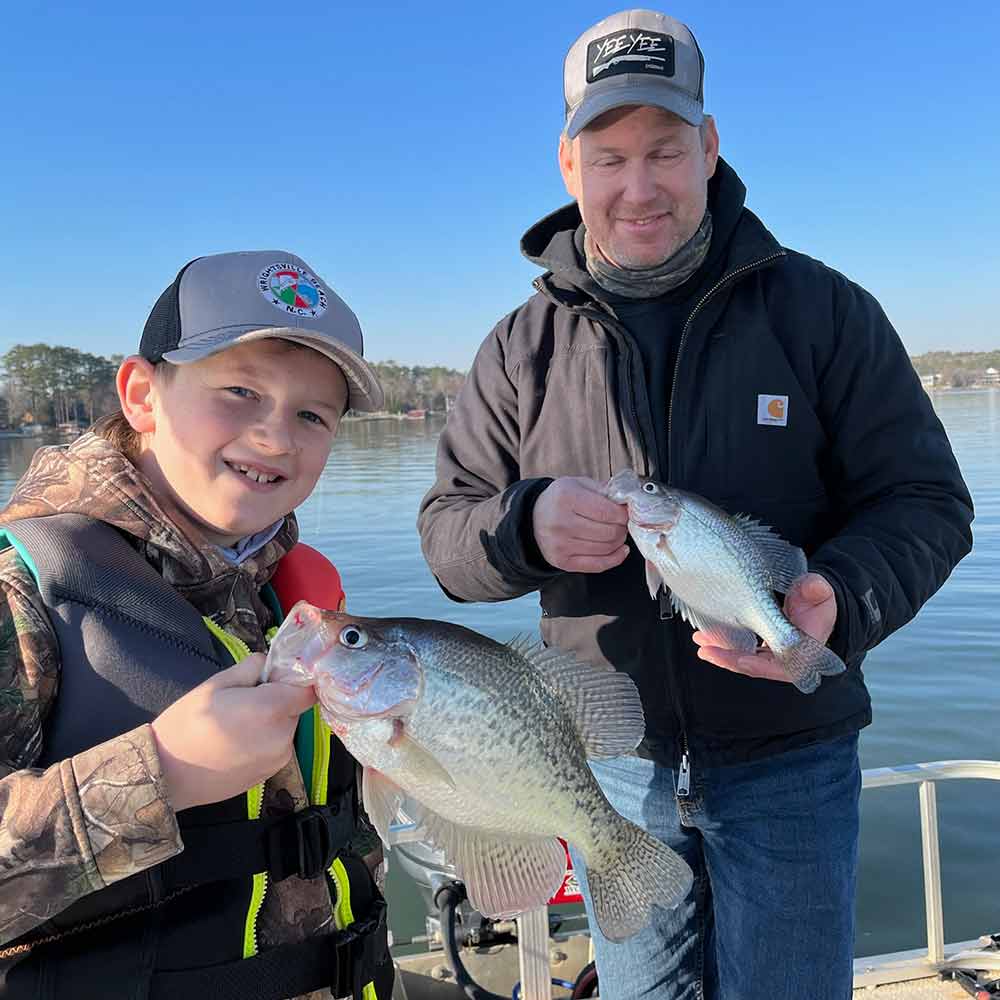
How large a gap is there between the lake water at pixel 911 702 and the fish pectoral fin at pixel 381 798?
6658 millimetres

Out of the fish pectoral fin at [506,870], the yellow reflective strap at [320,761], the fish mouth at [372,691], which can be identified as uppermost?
the fish mouth at [372,691]

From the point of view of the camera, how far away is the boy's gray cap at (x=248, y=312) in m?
2.22

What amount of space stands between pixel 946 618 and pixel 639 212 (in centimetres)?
1633

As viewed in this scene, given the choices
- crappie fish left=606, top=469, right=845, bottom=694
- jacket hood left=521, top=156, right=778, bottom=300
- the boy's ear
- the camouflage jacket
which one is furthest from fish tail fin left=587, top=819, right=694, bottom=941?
jacket hood left=521, top=156, right=778, bottom=300

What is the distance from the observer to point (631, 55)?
9.29ft

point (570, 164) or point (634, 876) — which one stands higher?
point (570, 164)

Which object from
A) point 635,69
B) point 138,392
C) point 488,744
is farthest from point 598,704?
point 635,69

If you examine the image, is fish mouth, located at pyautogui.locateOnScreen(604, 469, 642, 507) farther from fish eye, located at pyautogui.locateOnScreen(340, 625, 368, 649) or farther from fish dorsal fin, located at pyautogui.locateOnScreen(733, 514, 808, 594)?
fish eye, located at pyautogui.locateOnScreen(340, 625, 368, 649)

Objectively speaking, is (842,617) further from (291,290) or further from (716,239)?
(291,290)

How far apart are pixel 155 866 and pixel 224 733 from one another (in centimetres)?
48

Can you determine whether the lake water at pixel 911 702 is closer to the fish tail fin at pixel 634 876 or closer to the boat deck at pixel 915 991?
the boat deck at pixel 915 991

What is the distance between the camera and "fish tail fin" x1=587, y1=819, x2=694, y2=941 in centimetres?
227

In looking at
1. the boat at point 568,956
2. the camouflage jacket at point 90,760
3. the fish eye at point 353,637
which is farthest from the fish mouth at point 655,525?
the boat at point 568,956

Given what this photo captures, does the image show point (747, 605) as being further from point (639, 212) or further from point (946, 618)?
point (946, 618)
